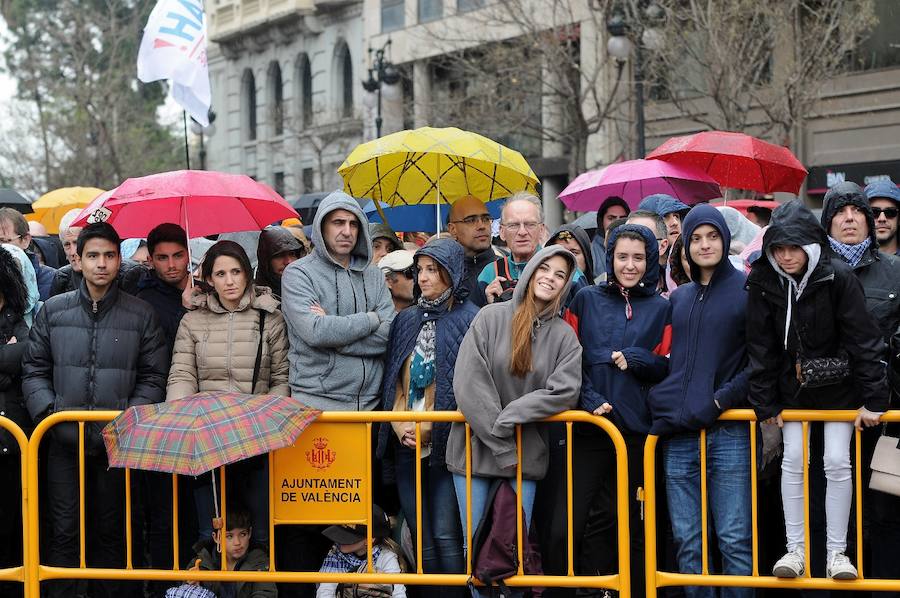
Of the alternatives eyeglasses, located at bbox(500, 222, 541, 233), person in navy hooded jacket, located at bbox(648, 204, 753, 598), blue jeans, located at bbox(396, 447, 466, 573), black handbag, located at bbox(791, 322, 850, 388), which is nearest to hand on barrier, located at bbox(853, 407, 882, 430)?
black handbag, located at bbox(791, 322, 850, 388)

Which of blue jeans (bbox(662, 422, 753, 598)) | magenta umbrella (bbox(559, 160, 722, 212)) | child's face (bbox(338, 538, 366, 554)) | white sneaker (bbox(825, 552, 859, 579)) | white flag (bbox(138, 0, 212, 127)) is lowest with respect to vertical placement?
child's face (bbox(338, 538, 366, 554))

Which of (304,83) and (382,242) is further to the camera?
(304,83)

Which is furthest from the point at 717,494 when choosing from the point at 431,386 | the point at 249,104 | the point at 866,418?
the point at 249,104

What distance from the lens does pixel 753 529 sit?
19.1 feet

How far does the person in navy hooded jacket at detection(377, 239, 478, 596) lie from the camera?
6.35m

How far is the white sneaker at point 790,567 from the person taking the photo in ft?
18.6

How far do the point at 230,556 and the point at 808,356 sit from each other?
332 centimetres

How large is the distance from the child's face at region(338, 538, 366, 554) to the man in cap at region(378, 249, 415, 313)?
159 centimetres

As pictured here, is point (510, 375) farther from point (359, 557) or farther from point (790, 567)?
point (790, 567)

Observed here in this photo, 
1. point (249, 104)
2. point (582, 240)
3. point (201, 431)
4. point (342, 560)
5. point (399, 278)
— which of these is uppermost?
point (249, 104)

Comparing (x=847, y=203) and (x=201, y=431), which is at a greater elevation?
(x=847, y=203)

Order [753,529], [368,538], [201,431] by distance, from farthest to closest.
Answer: [368,538], [201,431], [753,529]

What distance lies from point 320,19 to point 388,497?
113ft

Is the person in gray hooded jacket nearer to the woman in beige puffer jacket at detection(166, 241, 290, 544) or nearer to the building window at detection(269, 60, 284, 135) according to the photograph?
the woman in beige puffer jacket at detection(166, 241, 290, 544)
